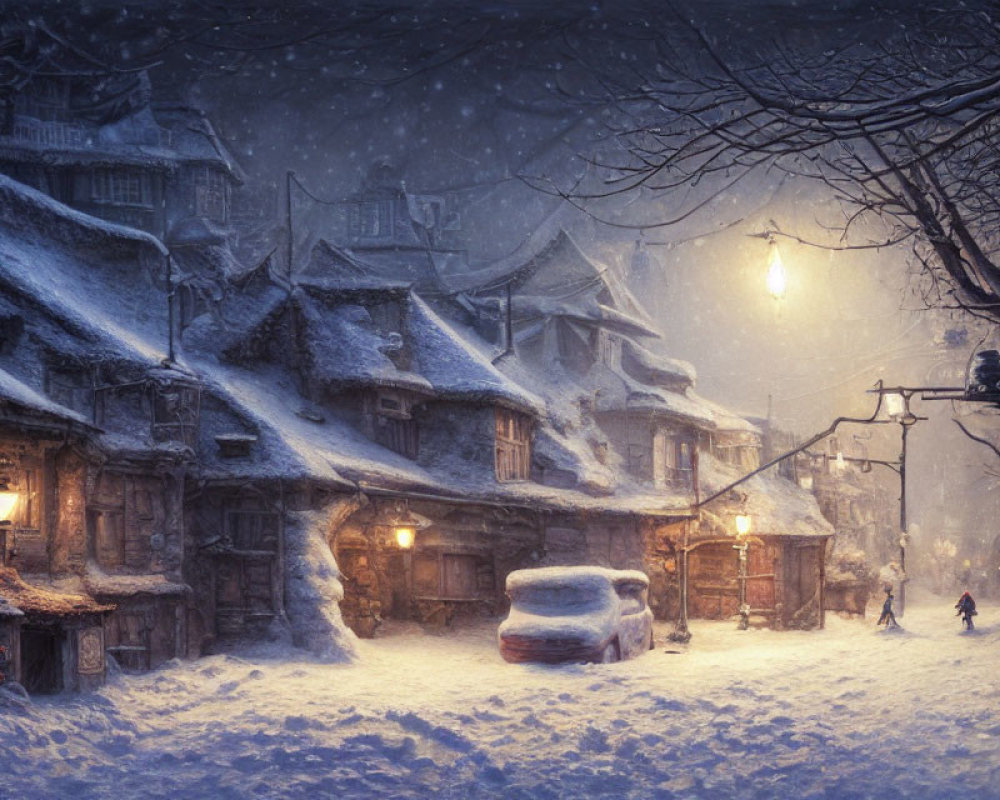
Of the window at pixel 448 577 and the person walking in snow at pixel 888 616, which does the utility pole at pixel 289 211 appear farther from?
the person walking in snow at pixel 888 616

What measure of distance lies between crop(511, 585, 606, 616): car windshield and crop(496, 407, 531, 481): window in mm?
9030

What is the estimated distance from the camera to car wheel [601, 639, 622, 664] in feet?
65.9

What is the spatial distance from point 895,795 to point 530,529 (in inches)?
779

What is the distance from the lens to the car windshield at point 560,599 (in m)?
20.5

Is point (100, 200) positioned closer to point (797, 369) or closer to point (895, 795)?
point (895, 795)

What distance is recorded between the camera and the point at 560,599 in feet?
67.7

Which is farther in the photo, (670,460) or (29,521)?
(670,460)

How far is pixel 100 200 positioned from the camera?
101 feet

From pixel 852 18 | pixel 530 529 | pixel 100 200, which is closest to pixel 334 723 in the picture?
pixel 530 529

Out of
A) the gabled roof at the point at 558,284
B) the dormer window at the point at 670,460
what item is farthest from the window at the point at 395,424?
the dormer window at the point at 670,460

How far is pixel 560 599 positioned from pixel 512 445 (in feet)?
35.8

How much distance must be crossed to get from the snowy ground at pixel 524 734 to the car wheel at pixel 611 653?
1.32 metres

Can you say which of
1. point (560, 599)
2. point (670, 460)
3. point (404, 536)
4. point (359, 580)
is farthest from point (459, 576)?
point (670, 460)

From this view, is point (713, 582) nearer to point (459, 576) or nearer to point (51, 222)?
point (459, 576)
